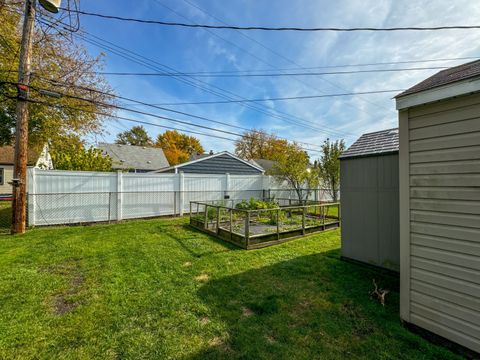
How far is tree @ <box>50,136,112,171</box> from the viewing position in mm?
10172

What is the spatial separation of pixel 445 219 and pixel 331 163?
12.8 meters

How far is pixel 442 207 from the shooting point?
2.31 metres

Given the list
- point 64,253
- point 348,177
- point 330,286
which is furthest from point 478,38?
point 64,253

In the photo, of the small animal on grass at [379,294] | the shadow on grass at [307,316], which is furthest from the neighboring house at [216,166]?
the small animal on grass at [379,294]

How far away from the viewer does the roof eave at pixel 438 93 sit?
205 centimetres

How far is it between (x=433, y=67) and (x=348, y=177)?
754 centimetres

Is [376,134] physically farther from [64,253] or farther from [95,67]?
[95,67]

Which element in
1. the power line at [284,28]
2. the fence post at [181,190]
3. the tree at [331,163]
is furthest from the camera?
the tree at [331,163]

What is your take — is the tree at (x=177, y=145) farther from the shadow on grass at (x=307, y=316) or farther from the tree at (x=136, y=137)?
the shadow on grass at (x=307, y=316)

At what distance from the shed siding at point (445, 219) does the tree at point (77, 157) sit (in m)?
11.9

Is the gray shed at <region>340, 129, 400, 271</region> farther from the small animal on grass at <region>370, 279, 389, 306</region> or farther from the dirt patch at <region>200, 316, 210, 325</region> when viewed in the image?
the dirt patch at <region>200, 316, 210, 325</region>

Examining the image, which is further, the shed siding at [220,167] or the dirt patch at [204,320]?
the shed siding at [220,167]

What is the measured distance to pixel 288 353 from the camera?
2162 millimetres

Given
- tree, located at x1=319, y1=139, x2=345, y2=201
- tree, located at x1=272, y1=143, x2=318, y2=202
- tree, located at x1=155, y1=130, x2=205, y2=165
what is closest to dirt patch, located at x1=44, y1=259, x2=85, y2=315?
tree, located at x1=272, y1=143, x2=318, y2=202
